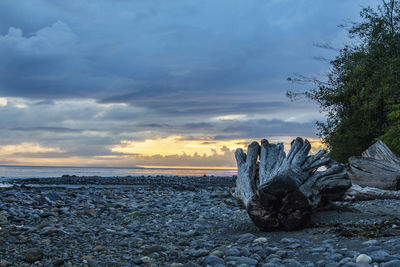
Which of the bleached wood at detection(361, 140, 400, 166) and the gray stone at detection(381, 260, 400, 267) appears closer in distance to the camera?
the gray stone at detection(381, 260, 400, 267)

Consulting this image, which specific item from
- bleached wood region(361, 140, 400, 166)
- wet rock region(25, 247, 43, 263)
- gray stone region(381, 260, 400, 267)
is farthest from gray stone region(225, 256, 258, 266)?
bleached wood region(361, 140, 400, 166)

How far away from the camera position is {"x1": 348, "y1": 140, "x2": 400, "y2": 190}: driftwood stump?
11984mm

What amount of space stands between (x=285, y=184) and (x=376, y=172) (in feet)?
25.2

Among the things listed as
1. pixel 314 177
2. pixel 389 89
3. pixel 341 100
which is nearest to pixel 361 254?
pixel 314 177

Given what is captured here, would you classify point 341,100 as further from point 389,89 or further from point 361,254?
point 361,254

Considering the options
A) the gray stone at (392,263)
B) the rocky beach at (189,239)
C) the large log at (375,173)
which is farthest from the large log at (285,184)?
the large log at (375,173)

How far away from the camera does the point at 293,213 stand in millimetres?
6227

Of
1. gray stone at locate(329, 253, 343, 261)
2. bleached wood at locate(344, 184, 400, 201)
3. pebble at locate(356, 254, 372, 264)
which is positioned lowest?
gray stone at locate(329, 253, 343, 261)

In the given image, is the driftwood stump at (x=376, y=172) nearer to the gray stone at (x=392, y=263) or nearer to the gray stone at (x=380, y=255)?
the gray stone at (x=380, y=255)

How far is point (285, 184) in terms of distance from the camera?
19.5 feet

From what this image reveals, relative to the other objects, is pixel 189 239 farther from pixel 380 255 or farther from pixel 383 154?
pixel 383 154

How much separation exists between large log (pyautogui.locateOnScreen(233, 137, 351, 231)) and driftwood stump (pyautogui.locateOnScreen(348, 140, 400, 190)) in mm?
5003

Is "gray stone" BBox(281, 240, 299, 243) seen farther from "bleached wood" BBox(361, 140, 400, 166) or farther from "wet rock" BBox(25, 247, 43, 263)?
"bleached wood" BBox(361, 140, 400, 166)

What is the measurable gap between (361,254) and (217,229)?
3137 mm
